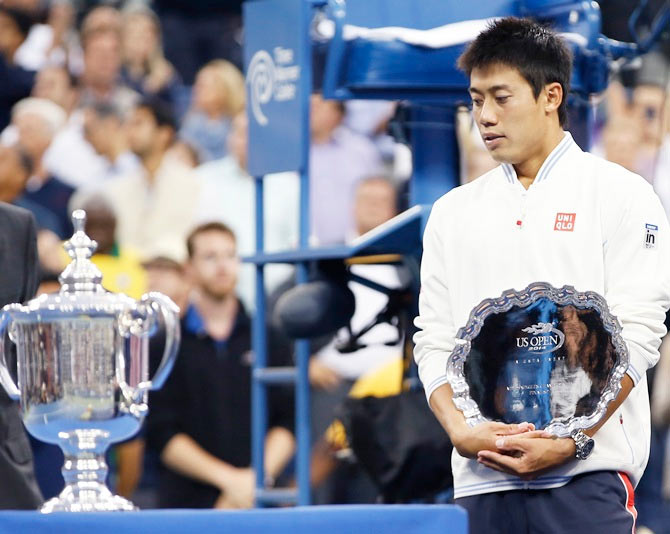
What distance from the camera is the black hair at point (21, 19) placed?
5512 mm

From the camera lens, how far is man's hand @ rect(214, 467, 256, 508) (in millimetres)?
5199

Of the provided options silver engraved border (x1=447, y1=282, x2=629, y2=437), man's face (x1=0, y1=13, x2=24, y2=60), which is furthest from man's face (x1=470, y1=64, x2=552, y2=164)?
man's face (x1=0, y1=13, x2=24, y2=60)

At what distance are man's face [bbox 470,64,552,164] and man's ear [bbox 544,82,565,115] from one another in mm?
14

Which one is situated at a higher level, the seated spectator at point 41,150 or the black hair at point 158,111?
the black hair at point 158,111

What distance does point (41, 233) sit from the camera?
531 centimetres

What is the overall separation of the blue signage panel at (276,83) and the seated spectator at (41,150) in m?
1.04

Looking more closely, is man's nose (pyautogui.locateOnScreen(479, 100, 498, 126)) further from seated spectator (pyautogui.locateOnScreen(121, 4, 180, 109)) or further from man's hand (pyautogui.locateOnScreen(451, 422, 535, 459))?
seated spectator (pyautogui.locateOnScreen(121, 4, 180, 109))

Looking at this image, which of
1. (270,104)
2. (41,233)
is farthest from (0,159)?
(270,104)

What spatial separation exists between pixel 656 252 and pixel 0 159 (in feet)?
11.9

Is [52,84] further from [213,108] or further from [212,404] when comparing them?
[212,404]

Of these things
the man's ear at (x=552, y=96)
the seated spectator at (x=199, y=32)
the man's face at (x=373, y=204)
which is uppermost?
the seated spectator at (x=199, y=32)

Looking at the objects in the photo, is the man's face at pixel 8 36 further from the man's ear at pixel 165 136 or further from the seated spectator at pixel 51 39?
the man's ear at pixel 165 136

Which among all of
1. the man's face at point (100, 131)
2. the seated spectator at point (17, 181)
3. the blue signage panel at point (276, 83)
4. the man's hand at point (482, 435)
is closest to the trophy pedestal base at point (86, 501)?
the man's hand at point (482, 435)

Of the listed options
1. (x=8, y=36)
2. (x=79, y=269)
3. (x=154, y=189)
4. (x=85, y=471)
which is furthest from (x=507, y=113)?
(x=8, y=36)
